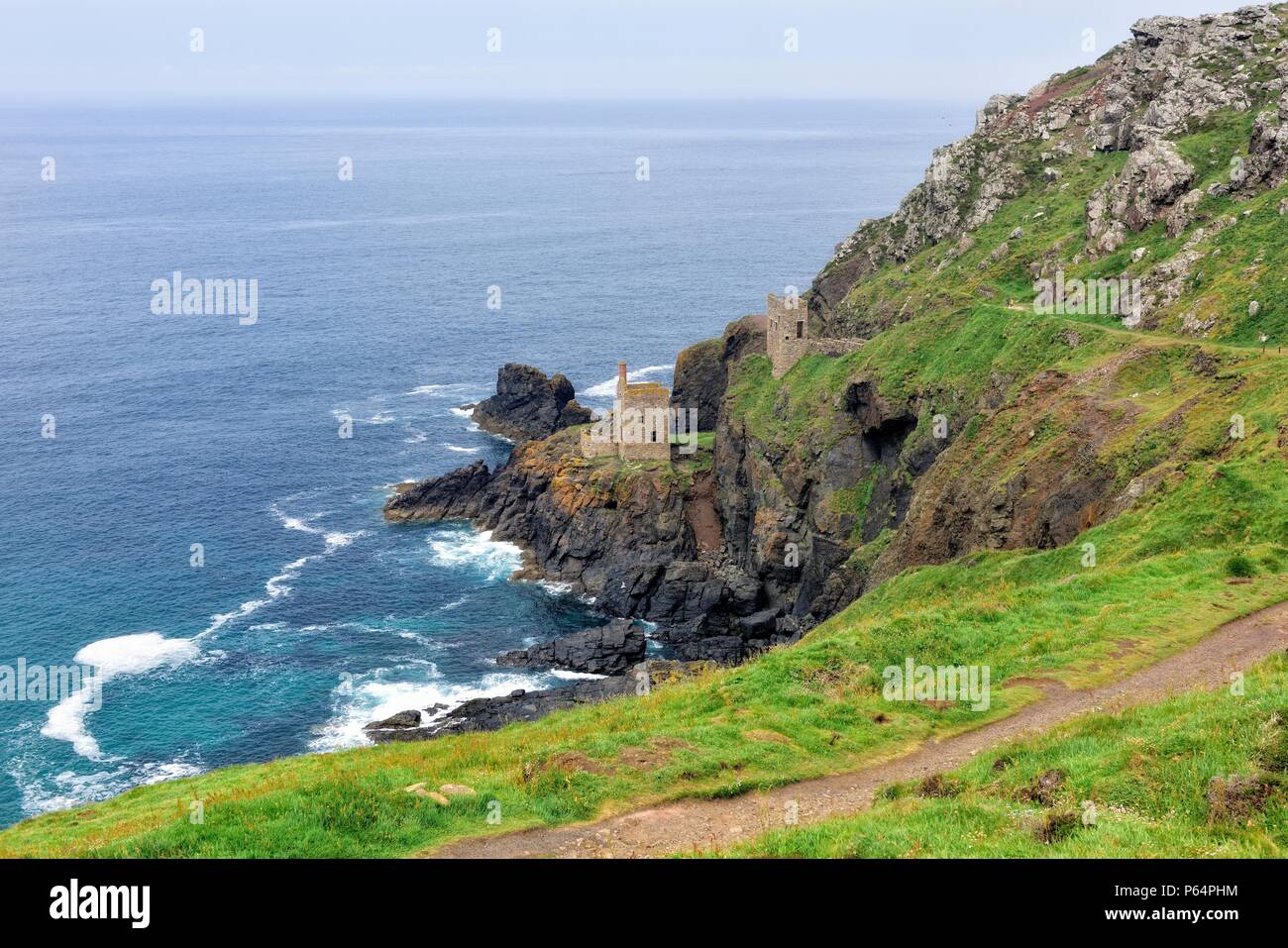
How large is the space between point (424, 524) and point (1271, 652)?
8158cm

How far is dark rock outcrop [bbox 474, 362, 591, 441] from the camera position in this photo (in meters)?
121

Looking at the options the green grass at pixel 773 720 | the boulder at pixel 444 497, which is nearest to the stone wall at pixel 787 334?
the boulder at pixel 444 497

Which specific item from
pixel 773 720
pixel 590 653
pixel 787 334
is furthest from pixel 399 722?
pixel 787 334

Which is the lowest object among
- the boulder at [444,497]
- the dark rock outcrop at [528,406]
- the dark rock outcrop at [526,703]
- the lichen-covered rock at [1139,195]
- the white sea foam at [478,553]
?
the dark rock outcrop at [526,703]

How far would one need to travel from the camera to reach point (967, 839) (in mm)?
18812

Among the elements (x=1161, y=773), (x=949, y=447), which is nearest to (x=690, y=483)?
(x=949, y=447)

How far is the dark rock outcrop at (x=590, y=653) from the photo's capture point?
75.2 metres

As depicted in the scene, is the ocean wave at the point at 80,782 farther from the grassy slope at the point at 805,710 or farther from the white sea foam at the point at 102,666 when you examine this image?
the grassy slope at the point at 805,710

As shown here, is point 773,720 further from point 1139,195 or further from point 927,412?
point 1139,195

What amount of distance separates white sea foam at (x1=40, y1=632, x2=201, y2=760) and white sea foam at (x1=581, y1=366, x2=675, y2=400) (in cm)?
6472

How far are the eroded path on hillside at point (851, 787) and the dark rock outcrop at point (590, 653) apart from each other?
47882 mm

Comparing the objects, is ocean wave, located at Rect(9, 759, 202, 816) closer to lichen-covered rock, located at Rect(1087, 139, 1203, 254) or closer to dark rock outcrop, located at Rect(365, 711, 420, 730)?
dark rock outcrop, located at Rect(365, 711, 420, 730)

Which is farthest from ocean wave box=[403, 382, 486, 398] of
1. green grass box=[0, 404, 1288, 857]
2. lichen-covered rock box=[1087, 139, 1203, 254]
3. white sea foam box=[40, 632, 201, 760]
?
green grass box=[0, 404, 1288, 857]

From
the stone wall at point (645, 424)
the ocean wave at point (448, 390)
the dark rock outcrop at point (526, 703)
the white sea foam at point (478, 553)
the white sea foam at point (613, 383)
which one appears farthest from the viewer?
the ocean wave at point (448, 390)
